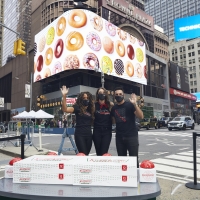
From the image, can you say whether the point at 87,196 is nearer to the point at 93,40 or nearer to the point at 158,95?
the point at 93,40

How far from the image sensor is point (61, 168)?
2535 mm

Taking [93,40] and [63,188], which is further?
[93,40]

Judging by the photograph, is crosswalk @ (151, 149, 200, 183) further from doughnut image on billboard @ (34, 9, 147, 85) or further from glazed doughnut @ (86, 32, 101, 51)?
glazed doughnut @ (86, 32, 101, 51)

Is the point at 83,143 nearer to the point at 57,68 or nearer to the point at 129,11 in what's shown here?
the point at 57,68

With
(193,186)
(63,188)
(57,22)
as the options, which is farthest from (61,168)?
(57,22)

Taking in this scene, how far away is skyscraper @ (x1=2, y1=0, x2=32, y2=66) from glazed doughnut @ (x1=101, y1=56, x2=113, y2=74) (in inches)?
1610

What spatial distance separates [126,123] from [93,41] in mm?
36683

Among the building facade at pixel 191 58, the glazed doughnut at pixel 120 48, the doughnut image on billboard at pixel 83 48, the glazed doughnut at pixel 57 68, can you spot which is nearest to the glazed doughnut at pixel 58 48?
the doughnut image on billboard at pixel 83 48

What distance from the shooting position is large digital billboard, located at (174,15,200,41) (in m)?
24.4

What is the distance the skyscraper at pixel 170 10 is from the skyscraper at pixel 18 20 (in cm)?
10700

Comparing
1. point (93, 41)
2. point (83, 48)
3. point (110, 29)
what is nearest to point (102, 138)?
point (83, 48)

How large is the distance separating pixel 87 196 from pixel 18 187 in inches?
30.9

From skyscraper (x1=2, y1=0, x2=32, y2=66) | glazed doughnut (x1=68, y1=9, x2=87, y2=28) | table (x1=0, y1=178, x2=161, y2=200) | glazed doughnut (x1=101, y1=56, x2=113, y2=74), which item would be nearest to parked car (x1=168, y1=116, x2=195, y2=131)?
glazed doughnut (x1=101, y1=56, x2=113, y2=74)

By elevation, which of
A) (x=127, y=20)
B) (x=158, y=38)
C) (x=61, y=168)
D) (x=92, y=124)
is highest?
(x=158, y=38)
